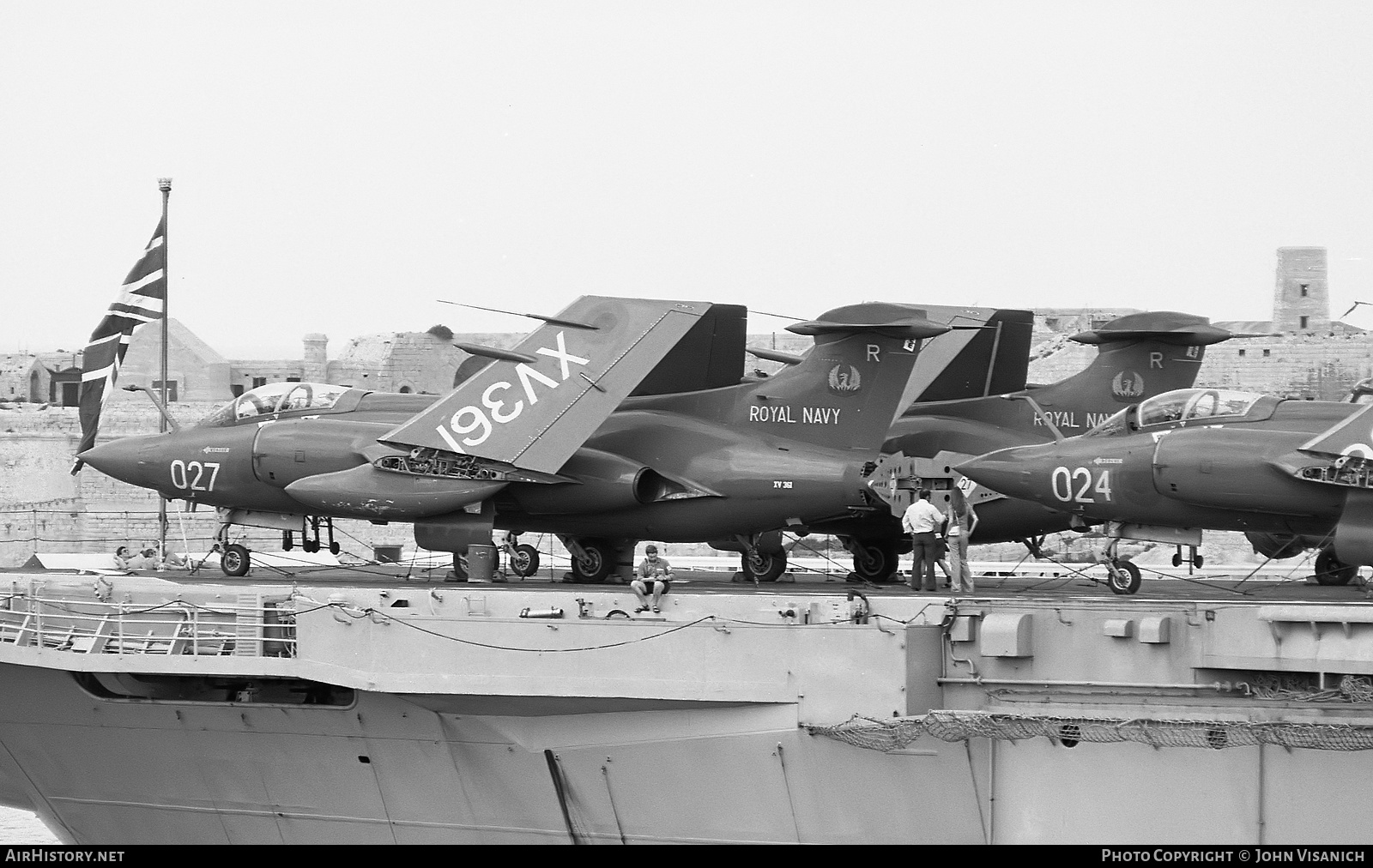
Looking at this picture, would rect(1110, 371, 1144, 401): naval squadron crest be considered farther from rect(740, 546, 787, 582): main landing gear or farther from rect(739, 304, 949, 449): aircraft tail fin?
rect(740, 546, 787, 582): main landing gear

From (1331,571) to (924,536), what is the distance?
6.11m

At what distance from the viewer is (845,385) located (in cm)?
2169

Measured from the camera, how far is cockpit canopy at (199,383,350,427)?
23.4 metres

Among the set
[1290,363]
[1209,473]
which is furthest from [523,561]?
[1290,363]

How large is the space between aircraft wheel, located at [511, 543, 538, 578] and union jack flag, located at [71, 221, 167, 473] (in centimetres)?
650

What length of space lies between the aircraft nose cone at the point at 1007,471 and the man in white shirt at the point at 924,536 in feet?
7.01

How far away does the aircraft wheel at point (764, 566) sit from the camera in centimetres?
2302

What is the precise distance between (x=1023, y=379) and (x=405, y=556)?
24.0m

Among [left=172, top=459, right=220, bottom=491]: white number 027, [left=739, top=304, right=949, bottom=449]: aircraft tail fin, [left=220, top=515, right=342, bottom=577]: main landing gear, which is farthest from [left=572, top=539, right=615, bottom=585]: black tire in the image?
[left=172, top=459, right=220, bottom=491]: white number 027

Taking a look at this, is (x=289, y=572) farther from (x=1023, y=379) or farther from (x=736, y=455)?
(x=1023, y=379)

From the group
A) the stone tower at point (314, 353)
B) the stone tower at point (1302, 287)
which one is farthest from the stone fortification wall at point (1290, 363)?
the stone tower at point (314, 353)

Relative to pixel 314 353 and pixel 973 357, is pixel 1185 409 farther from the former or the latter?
pixel 314 353

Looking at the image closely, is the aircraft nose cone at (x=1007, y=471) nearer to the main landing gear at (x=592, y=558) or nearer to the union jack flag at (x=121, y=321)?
the main landing gear at (x=592, y=558)

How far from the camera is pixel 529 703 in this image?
600 inches
